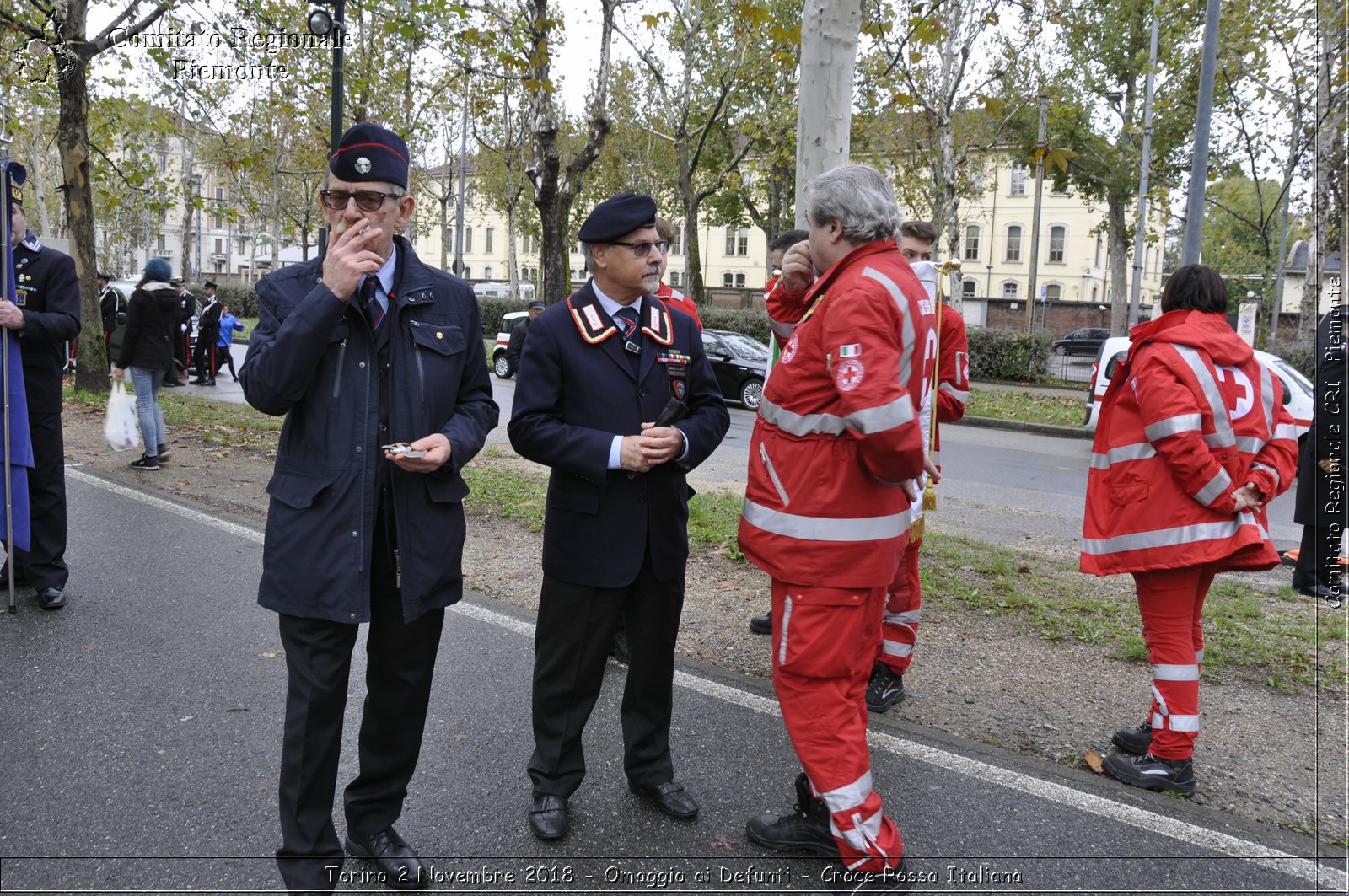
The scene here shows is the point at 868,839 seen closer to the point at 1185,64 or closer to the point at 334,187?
the point at 334,187

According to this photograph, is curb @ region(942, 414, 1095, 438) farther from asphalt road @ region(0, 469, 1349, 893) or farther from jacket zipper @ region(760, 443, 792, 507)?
jacket zipper @ region(760, 443, 792, 507)

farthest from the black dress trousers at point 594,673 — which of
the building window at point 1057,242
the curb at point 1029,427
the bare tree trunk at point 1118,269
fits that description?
the building window at point 1057,242

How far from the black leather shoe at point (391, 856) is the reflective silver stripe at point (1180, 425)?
2.94 meters

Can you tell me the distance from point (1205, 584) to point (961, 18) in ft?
65.2

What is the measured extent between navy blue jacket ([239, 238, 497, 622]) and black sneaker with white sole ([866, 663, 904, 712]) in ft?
6.98

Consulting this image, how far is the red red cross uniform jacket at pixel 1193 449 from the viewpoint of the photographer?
3.57 m

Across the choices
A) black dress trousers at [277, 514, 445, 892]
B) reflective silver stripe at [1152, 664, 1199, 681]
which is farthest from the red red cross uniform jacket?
black dress trousers at [277, 514, 445, 892]

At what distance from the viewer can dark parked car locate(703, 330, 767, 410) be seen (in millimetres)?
19469

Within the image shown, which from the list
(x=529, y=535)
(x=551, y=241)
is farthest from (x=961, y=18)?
(x=529, y=535)

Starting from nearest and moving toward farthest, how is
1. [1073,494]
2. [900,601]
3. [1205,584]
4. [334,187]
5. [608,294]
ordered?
1. [334,187]
2. [608,294]
3. [1205,584]
4. [900,601]
5. [1073,494]

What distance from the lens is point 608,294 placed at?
3.36 metres

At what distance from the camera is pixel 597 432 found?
3.21 metres

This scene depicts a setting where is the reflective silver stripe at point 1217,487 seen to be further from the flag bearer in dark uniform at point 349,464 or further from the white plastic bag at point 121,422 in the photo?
the white plastic bag at point 121,422

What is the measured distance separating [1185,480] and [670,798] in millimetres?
2184
